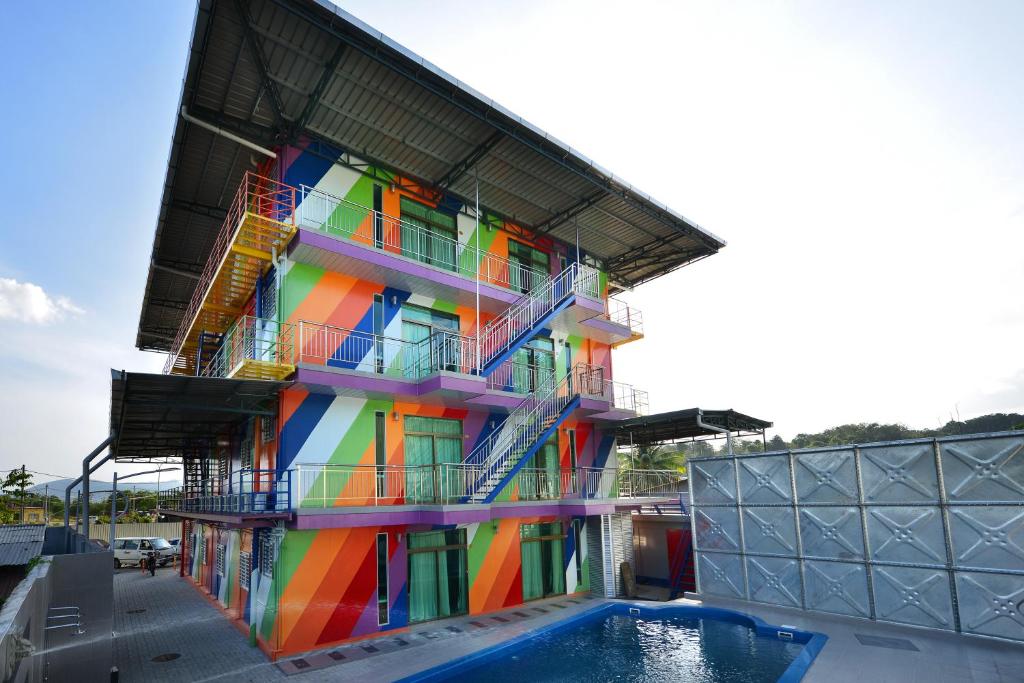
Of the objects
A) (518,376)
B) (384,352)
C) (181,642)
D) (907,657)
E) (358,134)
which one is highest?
(358,134)

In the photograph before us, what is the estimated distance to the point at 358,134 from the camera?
14.4 m

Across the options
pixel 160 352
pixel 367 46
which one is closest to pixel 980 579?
pixel 367 46

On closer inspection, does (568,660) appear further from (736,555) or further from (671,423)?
(671,423)

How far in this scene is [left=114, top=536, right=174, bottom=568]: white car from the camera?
26375 millimetres

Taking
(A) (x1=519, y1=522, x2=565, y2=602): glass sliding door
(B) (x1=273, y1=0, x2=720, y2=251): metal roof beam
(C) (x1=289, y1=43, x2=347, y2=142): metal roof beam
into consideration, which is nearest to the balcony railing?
(A) (x1=519, y1=522, x2=565, y2=602): glass sliding door

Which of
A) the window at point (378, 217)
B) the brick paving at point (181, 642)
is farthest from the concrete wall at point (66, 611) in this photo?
the window at point (378, 217)

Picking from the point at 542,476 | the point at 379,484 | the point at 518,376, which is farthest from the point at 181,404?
the point at 542,476

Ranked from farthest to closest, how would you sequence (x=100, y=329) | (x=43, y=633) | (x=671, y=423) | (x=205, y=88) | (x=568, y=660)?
(x=100, y=329)
(x=671, y=423)
(x=205, y=88)
(x=568, y=660)
(x=43, y=633)

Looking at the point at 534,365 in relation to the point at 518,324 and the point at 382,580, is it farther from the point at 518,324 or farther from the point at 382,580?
the point at 382,580

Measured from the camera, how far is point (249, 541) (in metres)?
14.0

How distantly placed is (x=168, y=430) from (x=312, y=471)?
23.5 ft

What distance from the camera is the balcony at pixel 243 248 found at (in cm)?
1255

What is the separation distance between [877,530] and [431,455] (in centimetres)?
978

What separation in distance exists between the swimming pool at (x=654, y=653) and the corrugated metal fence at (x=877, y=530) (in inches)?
44.4
